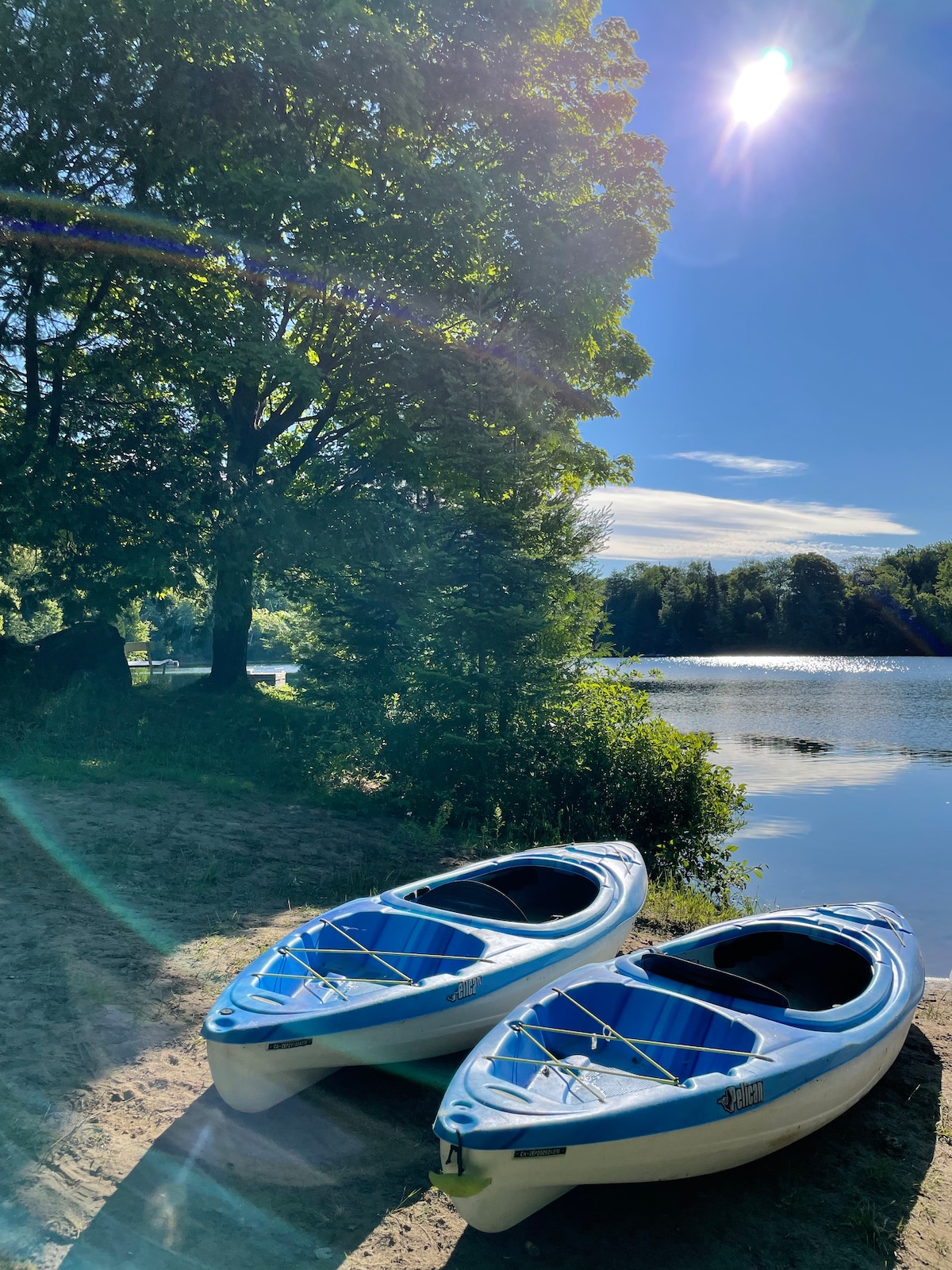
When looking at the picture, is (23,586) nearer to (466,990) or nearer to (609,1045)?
(466,990)

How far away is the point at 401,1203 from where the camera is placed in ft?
11.8

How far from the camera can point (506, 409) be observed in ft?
42.2

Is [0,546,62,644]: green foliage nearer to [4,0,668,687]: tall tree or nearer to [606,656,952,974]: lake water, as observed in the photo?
[4,0,668,687]: tall tree

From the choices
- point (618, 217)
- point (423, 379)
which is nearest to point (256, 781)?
point (423, 379)

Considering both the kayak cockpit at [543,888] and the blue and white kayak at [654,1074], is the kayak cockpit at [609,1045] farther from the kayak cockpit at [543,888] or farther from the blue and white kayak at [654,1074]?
the kayak cockpit at [543,888]

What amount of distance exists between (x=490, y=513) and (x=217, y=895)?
6.43m

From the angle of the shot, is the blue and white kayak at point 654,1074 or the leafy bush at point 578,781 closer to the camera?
the blue and white kayak at point 654,1074

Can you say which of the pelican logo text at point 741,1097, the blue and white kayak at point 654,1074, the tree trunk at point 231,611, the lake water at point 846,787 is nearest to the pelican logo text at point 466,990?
the blue and white kayak at point 654,1074

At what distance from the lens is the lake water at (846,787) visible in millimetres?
10875

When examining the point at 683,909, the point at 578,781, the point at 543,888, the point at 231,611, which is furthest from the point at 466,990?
the point at 231,611

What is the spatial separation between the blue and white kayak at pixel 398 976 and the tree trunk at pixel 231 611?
961cm

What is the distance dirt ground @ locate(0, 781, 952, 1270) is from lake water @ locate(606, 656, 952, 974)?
4.81 metres

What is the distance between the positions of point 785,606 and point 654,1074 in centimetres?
9795

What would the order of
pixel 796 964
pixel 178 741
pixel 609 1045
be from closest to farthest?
1. pixel 609 1045
2. pixel 796 964
3. pixel 178 741
